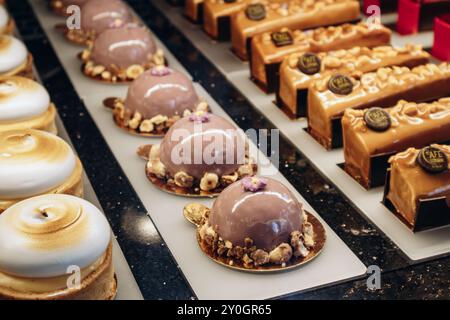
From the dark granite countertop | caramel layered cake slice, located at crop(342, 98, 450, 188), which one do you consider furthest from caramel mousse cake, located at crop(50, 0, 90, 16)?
caramel layered cake slice, located at crop(342, 98, 450, 188)

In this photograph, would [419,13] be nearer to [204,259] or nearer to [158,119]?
[158,119]

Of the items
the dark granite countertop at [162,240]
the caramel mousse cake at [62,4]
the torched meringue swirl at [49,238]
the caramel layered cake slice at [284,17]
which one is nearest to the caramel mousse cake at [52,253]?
the torched meringue swirl at [49,238]

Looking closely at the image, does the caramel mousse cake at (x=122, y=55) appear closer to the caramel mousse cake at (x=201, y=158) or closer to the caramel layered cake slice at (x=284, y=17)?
the caramel layered cake slice at (x=284, y=17)

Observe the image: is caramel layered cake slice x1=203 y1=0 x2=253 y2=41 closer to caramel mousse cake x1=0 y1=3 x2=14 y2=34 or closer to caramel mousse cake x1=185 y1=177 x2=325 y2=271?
caramel mousse cake x1=0 y1=3 x2=14 y2=34

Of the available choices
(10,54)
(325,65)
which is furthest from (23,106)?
(325,65)

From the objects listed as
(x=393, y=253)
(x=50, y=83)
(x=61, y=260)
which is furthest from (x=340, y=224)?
(x=50, y=83)

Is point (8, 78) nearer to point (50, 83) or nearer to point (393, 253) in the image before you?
point (50, 83)
